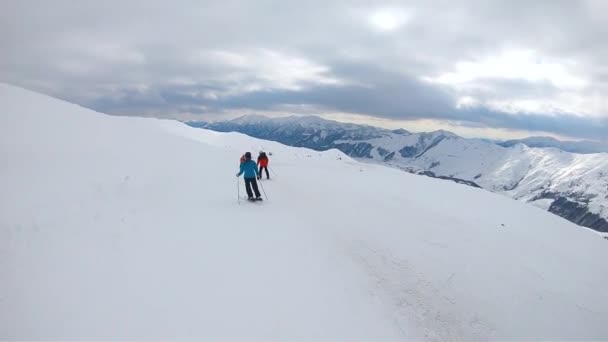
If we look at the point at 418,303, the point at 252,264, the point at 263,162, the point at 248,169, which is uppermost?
the point at 248,169

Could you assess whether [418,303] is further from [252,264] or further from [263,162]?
[263,162]

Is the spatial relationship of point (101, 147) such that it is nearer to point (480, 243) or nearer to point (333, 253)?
point (333, 253)

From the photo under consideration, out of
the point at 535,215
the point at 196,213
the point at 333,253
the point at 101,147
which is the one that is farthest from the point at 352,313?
the point at 535,215

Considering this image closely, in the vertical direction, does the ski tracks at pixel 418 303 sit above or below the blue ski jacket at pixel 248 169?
below

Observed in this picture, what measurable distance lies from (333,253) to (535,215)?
74.9ft

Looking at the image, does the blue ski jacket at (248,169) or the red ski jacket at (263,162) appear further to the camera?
the red ski jacket at (263,162)

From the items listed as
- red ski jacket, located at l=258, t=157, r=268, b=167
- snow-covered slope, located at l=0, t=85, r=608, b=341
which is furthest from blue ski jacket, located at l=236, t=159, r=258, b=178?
red ski jacket, located at l=258, t=157, r=268, b=167

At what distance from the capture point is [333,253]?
12422 mm

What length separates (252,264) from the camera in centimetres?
1018

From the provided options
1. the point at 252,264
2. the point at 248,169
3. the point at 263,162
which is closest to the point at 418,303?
the point at 252,264

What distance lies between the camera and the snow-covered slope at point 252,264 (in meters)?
7.81

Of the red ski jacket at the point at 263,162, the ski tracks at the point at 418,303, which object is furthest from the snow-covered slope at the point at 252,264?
the red ski jacket at the point at 263,162

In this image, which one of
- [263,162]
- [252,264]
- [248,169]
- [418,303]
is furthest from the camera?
[263,162]

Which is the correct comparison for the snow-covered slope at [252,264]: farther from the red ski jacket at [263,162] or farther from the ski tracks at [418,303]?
the red ski jacket at [263,162]
